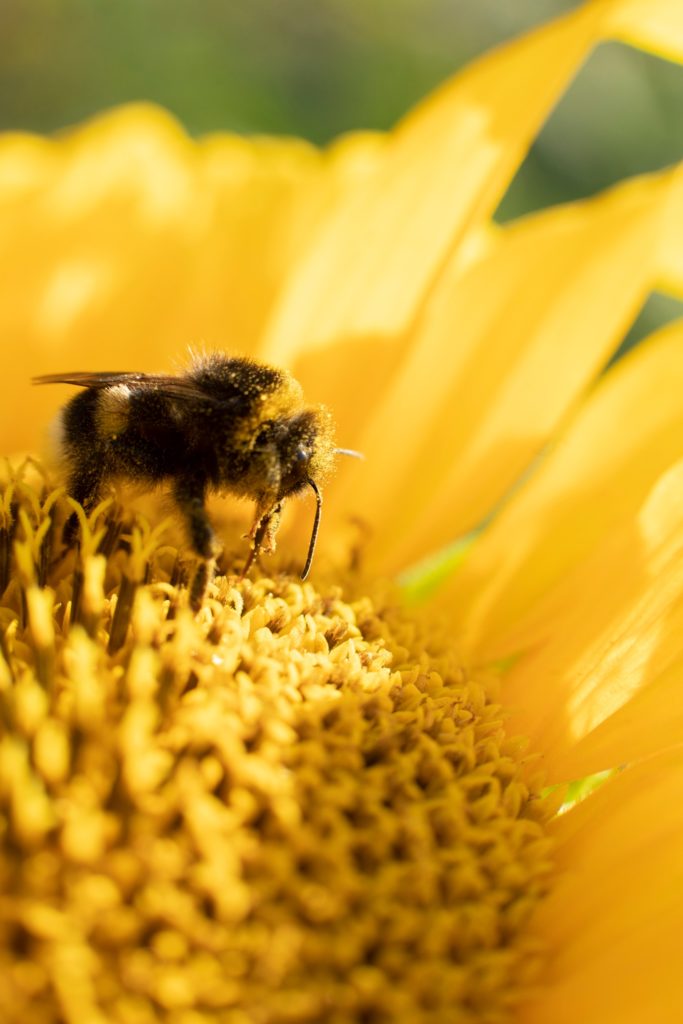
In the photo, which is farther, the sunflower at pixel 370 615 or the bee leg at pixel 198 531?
the bee leg at pixel 198 531

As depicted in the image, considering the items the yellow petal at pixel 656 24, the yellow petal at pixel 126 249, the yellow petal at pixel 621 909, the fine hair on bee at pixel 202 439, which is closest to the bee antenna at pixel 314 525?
the fine hair on bee at pixel 202 439

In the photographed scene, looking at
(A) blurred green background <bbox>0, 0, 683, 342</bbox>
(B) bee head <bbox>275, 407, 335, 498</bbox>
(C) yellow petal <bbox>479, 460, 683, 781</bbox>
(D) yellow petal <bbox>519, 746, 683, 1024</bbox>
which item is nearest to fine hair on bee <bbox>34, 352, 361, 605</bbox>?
(B) bee head <bbox>275, 407, 335, 498</bbox>

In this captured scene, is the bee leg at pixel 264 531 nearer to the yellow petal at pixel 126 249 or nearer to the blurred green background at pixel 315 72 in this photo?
the yellow petal at pixel 126 249

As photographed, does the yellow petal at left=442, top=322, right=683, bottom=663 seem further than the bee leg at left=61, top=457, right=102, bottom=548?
Yes

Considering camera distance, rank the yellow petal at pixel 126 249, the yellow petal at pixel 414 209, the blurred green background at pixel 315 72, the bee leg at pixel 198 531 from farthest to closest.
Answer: the blurred green background at pixel 315 72
the yellow petal at pixel 126 249
the yellow petal at pixel 414 209
the bee leg at pixel 198 531

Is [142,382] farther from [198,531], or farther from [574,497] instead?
[574,497]

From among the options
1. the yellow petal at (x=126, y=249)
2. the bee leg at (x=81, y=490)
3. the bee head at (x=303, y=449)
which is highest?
the yellow petal at (x=126, y=249)

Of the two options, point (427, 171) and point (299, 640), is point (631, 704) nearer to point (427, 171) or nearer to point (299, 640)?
point (299, 640)

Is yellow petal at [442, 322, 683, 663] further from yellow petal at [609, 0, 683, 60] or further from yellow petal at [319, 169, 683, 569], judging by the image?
yellow petal at [609, 0, 683, 60]
